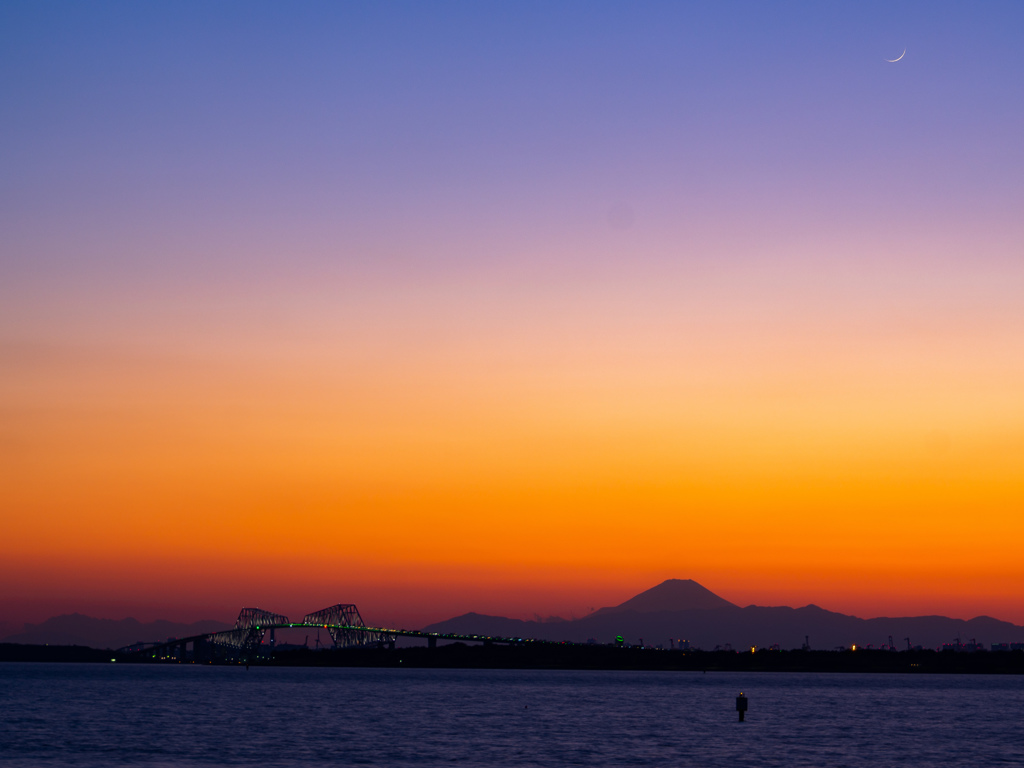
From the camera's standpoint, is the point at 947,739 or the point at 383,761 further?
the point at 947,739

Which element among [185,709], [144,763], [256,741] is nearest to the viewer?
[144,763]

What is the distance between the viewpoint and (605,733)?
102 meters

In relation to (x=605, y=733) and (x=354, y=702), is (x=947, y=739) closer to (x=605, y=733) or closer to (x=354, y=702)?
(x=605, y=733)

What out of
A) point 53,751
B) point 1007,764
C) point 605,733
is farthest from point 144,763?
point 1007,764

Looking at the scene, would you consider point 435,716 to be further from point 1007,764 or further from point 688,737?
point 1007,764

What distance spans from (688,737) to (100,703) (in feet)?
297

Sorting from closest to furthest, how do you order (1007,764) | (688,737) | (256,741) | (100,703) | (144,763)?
(144,763) < (1007,764) < (256,741) < (688,737) < (100,703)

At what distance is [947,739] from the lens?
100875 mm

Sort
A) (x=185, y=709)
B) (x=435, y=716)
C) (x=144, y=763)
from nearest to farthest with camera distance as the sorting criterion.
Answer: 1. (x=144, y=763)
2. (x=435, y=716)
3. (x=185, y=709)

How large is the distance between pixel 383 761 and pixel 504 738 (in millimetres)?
22015

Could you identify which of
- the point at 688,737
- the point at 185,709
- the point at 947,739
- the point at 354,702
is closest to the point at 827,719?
the point at 947,739

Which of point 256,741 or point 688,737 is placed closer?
point 256,741

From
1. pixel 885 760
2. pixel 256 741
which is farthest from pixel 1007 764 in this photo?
pixel 256 741

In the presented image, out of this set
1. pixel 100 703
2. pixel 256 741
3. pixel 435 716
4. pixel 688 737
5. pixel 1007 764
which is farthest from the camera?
pixel 100 703
